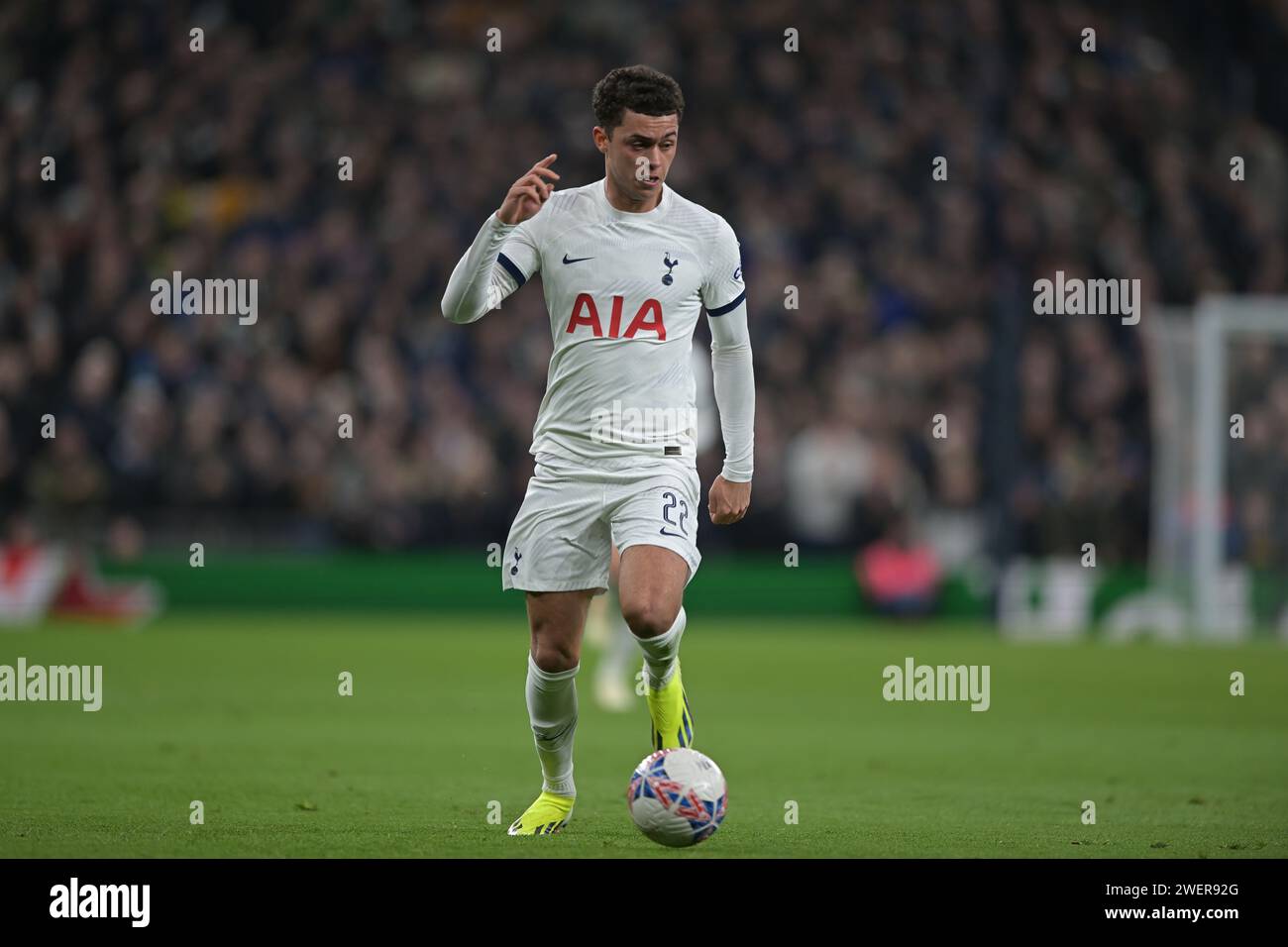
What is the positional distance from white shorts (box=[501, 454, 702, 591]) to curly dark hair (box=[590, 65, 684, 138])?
1.27 m

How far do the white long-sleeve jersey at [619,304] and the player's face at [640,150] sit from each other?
144mm

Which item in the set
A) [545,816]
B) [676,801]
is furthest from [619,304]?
[545,816]

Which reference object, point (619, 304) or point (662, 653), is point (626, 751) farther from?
point (619, 304)

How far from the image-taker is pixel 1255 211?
24047 mm

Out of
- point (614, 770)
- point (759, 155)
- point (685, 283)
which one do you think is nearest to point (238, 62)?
point (759, 155)

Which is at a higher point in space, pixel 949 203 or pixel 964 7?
pixel 964 7

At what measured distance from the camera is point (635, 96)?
23.5 ft

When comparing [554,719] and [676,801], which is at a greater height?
[554,719]

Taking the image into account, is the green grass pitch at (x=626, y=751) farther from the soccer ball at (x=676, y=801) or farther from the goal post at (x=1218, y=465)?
the goal post at (x=1218, y=465)

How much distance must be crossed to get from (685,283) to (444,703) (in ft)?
21.9

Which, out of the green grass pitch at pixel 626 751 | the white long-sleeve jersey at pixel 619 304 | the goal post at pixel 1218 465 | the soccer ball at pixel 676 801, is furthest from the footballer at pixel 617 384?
the goal post at pixel 1218 465

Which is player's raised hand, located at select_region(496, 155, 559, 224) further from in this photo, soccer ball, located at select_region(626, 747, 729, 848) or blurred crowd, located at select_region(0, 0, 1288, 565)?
blurred crowd, located at select_region(0, 0, 1288, 565)

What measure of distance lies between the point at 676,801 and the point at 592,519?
112 centimetres
